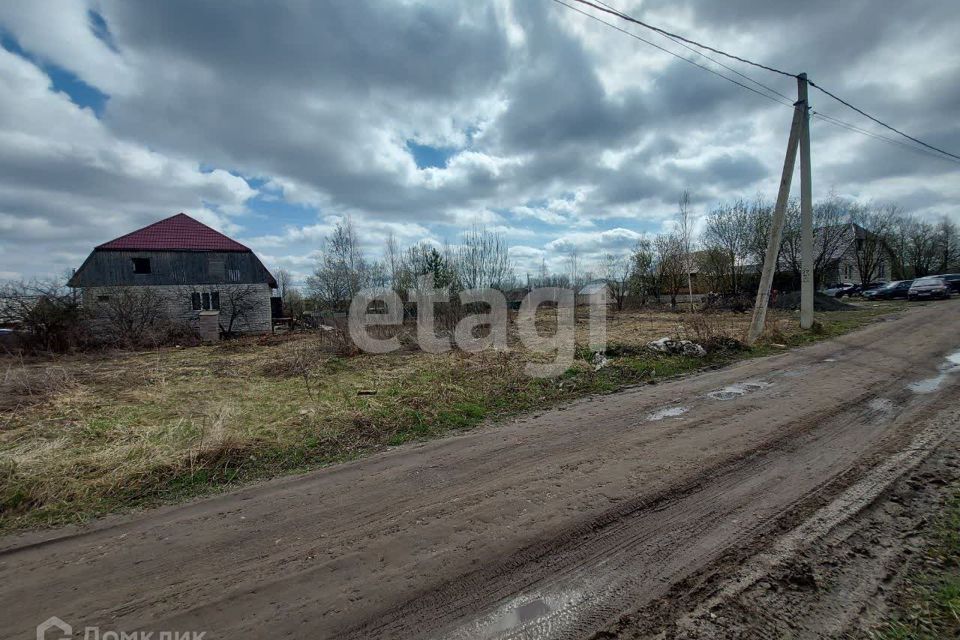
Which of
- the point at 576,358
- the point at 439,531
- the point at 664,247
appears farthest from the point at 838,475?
the point at 664,247

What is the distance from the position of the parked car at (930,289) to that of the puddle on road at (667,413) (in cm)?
3112

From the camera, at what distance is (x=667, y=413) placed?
17.2ft

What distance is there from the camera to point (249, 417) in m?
5.85

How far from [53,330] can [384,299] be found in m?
12.4

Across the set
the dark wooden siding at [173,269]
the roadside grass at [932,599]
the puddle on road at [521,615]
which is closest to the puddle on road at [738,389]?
the roadside grass at [932,599]

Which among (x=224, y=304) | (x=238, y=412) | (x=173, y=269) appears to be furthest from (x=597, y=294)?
(x=173, y=269)

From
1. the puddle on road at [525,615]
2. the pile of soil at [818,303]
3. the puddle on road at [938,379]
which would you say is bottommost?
the puddle on road at [525,615]

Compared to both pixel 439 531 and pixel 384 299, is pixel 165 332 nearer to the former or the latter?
pixel 384 299


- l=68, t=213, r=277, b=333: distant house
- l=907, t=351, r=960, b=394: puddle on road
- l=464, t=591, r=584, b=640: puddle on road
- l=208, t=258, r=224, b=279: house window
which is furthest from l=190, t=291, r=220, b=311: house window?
l=907, t=351, r=960, b=394: puddle on road

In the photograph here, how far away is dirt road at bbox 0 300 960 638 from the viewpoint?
2100mm

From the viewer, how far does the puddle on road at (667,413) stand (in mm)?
5094

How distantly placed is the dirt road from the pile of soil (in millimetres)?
21888

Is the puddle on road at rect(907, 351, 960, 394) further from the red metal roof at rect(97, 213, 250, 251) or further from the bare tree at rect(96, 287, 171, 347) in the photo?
the red metal roof at rect(97, 213, 250, 251)

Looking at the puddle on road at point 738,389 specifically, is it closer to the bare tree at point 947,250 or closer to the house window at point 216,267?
the house window at point 216,267
